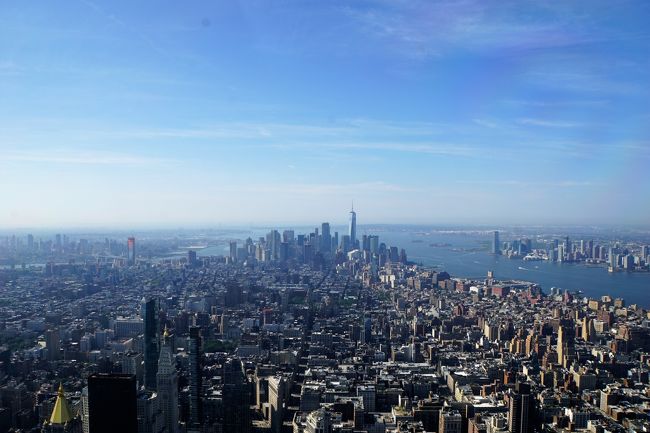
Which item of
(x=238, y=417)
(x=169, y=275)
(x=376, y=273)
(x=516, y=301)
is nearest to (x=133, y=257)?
(x=169, y=275)

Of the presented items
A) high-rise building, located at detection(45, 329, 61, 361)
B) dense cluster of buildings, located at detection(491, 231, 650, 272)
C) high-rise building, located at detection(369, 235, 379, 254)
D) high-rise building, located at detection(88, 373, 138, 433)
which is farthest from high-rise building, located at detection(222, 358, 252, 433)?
high-rise building, located at detection(369, 235, 379, 254)

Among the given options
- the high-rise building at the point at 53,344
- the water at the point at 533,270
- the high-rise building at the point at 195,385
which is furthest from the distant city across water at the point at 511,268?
the high-rise building at the point at 53,344

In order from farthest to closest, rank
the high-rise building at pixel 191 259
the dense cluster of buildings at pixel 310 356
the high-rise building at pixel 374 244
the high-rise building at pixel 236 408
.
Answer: the high-rise building at pixel 374 244
the high-rise building at pixel 191 259
the dense cluster of buildings at pixel 310 356
the high-rise building at pixel 236 408

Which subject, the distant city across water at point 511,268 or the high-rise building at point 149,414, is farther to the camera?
the distant city across water at point 511,268

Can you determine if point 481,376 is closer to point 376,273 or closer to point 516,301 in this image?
point 516,301

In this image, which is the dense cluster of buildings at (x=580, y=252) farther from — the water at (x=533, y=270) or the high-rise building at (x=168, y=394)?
the high-rise building at (x=168, y=394)

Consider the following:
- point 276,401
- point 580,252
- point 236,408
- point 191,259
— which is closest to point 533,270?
point 580,252

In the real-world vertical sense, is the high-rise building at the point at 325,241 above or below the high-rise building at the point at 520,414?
above

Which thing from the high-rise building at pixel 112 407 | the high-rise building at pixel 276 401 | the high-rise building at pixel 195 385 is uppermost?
the high-rise building at pixel 112 407
